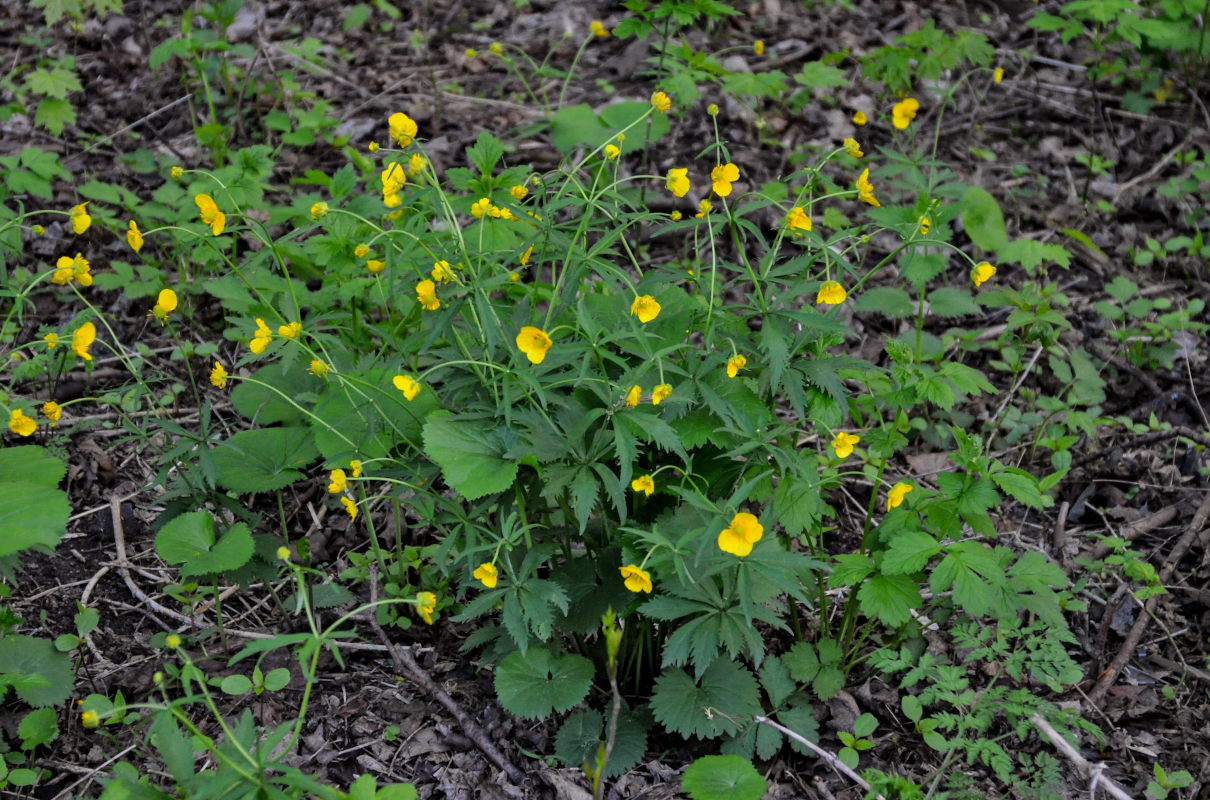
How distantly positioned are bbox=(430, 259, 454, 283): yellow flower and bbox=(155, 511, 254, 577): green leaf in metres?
0.76

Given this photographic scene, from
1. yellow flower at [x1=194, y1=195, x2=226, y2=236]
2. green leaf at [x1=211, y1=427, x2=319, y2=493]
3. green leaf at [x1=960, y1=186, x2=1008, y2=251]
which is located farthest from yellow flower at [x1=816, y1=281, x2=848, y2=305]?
green leaf at [x1=960, y1=186, x2=1008, y2=251]

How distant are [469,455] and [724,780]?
0.84m

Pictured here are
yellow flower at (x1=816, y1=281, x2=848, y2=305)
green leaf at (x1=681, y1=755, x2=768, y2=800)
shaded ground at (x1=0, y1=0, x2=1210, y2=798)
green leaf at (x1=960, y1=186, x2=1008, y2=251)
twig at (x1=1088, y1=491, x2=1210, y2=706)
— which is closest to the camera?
green leaf at (x1=681, y1=755, x2=768, y2=800)

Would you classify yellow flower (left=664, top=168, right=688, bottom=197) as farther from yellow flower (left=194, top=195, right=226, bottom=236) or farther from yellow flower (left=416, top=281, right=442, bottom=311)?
yellow flower (left=194, top=195, right=226, bottom=236)

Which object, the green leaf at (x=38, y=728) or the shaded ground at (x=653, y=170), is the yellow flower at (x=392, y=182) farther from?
the green leaf at (x=38, y=728)

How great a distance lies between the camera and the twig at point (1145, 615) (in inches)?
93.4

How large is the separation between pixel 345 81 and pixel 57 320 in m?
1.90

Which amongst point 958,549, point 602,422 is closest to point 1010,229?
point 958,549

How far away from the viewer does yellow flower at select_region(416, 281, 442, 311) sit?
2.01 metres

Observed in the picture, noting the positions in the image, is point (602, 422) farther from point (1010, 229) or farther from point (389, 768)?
point (1010, 229)

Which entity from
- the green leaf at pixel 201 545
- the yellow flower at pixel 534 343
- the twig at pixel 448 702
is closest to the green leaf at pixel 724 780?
the twig at pixel 448 702

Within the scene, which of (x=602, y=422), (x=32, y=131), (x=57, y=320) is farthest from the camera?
(x=32, y=131)

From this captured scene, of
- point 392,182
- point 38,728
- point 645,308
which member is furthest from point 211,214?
point 38,728

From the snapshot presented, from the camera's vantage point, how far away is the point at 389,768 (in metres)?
2.18
